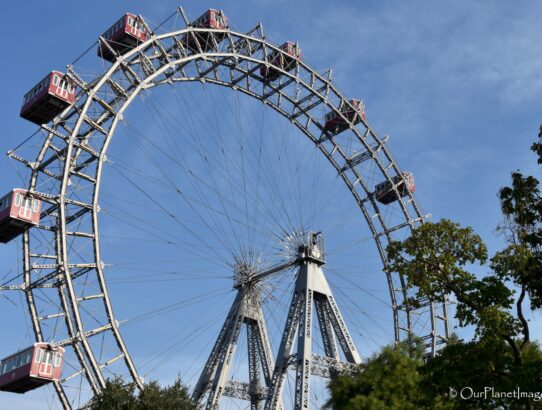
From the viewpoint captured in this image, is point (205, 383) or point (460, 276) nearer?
point (460, 276)

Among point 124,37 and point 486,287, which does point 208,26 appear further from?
point 486,287

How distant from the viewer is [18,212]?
34.9 meters

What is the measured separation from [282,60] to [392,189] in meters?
12.8

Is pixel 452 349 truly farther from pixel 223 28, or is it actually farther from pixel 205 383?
pixel 223 28

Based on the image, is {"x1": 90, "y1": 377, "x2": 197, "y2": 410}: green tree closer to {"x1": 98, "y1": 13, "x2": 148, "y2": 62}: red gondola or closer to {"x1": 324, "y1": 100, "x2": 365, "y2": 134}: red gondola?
{"x1": 98, "y1": 13, "x2": 148, "y2": 62}: red gondola

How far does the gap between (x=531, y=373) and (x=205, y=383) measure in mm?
26702

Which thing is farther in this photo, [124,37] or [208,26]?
[208,26]

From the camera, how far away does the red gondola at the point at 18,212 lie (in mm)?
34844

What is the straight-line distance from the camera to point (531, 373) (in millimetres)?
16812

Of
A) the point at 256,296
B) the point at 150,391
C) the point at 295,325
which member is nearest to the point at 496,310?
the point at 150,391

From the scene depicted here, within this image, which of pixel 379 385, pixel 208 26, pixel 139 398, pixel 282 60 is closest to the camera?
pixel 139 398

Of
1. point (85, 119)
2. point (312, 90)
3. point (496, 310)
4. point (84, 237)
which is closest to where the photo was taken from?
point (496, 310)

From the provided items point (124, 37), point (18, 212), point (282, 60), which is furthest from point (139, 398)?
point (282, 60)

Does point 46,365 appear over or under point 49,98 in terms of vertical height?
under
